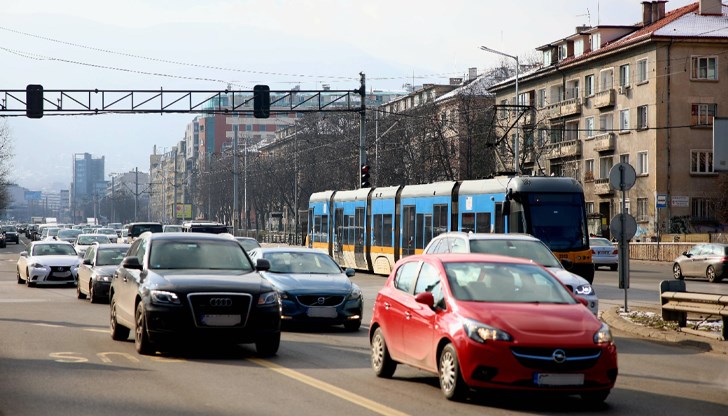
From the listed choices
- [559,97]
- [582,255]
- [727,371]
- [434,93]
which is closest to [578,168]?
[559,97]

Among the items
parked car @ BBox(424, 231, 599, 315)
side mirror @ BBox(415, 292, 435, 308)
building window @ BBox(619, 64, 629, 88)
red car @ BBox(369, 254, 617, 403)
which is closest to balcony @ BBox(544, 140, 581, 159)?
building window @ BBox(619, 64, 629, 88)

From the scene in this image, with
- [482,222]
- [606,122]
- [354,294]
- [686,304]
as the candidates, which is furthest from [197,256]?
[606,122]

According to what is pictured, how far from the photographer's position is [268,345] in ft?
50.8

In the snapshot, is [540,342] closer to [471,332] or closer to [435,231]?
[471,332]

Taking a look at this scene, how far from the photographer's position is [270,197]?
125m

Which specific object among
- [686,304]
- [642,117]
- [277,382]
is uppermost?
[642,117]

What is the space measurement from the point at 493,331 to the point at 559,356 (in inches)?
25.2

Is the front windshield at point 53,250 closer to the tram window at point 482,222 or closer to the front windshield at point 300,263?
the tram window at point 482,222

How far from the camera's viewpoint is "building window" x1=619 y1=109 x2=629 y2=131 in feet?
233

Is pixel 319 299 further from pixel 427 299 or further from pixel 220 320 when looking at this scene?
pixel 427 299

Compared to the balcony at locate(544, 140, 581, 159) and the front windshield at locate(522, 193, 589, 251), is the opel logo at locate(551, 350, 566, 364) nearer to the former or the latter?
the front windshield at locate(522, 193, 589, 251)

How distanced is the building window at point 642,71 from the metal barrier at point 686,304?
4931 centimetres

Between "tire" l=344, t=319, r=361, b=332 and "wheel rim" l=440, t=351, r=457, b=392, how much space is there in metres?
8.55

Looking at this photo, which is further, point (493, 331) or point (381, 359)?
point (381, 359)
